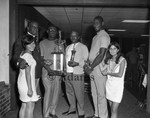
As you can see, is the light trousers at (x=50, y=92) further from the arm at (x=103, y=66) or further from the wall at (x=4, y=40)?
the wall at (x=4, y=40)

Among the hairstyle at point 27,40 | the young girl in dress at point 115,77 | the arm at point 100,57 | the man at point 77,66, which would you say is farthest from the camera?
the man at point 77,66

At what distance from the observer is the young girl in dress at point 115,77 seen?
283 cm

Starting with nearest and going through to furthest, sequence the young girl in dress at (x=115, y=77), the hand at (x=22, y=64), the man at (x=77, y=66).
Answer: the hand at (x=22, y=64), the young girl in dress at (x=115, y=77), the man at (x=77, y=66)

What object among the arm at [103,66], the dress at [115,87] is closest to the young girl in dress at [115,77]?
the dress at [115,87]

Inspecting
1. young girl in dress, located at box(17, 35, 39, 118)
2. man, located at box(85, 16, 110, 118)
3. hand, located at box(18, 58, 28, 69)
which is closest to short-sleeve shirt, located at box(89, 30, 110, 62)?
man, located at box(85, 16, 110, 118)

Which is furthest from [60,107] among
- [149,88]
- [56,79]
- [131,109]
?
[149,88]

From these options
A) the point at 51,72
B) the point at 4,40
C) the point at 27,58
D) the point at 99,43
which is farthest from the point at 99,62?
the point at 4,40

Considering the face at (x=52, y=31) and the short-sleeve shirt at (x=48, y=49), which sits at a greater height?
the face at (x=52, y=31)

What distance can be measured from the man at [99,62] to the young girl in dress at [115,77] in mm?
203

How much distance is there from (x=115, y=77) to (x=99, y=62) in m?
0.41

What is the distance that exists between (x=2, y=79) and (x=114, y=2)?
8.27 feet

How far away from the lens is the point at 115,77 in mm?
2869

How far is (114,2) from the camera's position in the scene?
3.93m

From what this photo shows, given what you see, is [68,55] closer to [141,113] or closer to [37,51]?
[37,51]
